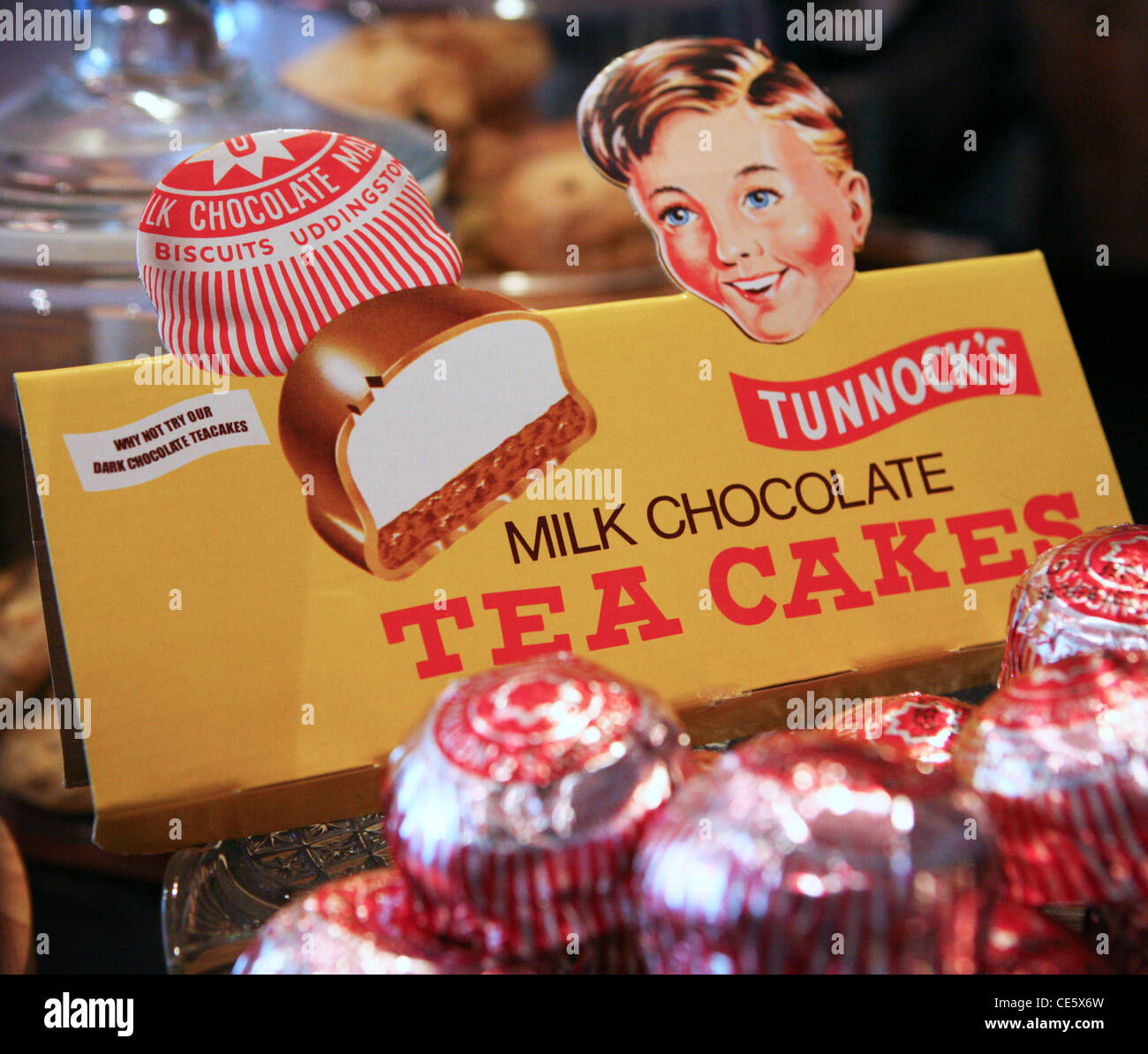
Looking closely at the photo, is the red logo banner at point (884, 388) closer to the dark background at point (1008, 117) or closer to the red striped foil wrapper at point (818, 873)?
the red striped foil wrapper at point (818, 873)

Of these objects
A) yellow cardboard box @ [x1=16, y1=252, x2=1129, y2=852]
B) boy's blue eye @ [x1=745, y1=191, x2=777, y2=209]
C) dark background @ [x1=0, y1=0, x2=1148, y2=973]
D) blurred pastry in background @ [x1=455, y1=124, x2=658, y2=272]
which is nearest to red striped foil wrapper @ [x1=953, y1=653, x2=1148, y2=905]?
yellow cardboard box @ [x1=16, y1=252, x2=1129, y2=852]

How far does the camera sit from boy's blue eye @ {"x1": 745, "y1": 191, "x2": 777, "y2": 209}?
1.01 metres

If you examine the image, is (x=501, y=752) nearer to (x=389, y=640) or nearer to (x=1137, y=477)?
(x=389, y=640)

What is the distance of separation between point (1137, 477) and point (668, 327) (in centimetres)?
66

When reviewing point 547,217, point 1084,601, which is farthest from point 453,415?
point 547,217

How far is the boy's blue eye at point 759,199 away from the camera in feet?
3.33

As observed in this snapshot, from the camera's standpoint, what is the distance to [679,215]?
1.01 meters

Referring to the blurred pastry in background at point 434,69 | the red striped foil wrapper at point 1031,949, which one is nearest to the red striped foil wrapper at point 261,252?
the red striped foil wrapper at point 1031,949

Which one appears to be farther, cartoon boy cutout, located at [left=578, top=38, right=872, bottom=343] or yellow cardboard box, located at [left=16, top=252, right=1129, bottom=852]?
cartoon boy cutout, located at [left=578, top=38, right=872, bottom=343]

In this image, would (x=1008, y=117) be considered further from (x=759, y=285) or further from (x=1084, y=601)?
(x=1084, y=601)

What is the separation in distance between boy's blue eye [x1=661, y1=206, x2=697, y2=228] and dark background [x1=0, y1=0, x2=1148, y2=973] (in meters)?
1.78

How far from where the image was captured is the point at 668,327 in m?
0.99

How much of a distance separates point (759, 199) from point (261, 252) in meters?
0.43

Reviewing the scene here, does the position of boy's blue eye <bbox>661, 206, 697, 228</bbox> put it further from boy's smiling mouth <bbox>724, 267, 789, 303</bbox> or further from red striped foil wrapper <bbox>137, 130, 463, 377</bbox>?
red striped foil wrapper <bbox>137, 130, 463, 377</bbox>
